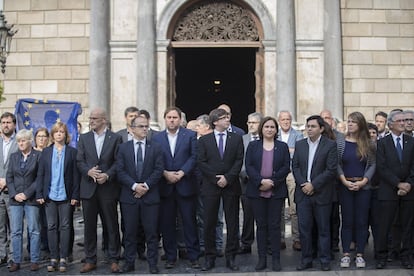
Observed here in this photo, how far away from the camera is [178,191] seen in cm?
752

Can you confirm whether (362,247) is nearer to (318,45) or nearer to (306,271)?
(306,271)

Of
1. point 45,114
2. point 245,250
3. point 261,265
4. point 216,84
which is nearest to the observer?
point 261,265

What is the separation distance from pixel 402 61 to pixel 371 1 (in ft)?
5.17

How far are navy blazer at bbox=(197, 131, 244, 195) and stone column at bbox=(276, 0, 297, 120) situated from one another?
5.84 metres

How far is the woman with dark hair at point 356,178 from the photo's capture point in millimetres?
7406

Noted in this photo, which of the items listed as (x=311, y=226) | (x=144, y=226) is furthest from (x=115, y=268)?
(x=311, y=226)

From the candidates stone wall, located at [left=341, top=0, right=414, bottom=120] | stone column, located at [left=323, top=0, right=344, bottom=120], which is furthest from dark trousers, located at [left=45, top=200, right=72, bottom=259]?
stone wall, located at [left=341, top=0, right=414, bottom=120]

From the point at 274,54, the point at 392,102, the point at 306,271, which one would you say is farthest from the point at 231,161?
the point at 392,102

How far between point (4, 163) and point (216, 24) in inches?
284

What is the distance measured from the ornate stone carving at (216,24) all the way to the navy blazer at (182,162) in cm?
650

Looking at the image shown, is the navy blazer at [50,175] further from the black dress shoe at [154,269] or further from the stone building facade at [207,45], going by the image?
the stone building facade at [207,45]

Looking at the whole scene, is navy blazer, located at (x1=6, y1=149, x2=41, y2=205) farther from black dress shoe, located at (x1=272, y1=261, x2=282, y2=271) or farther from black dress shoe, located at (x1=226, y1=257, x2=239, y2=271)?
black dress shoe, located at (x1=272, y1=261, x2=282, y2=271)

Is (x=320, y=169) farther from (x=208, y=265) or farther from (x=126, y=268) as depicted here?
(x=126, y=268)

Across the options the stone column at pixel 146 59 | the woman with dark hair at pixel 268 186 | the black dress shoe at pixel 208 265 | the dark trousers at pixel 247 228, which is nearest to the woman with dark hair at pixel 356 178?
the woman with dark hair at pixel 268 186
